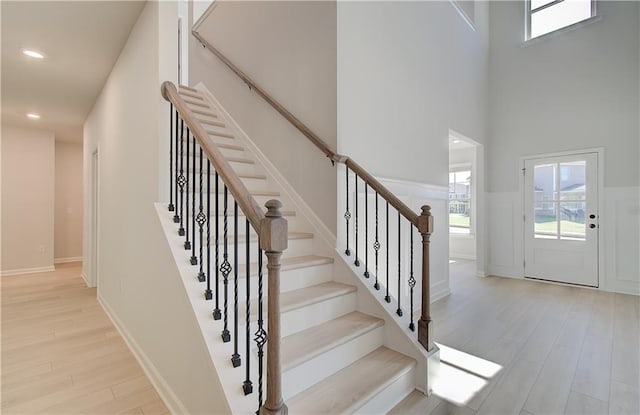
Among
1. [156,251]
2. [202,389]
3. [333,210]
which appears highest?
[333,210]

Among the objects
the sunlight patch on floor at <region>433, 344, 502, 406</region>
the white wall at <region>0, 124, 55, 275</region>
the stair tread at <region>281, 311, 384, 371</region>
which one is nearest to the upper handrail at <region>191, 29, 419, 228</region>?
the stair tread at <region>281, 311, 384, 371</region>

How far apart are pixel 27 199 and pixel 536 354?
7583mm

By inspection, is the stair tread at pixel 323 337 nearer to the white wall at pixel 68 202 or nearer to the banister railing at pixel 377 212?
the banister railing at pixel 377 212

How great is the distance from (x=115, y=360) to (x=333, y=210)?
2.04 meters

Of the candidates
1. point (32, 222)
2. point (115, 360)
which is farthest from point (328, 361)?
point (32, 222)

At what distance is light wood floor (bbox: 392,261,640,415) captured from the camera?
5.96ft

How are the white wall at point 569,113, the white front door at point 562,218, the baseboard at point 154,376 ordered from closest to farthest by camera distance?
the baseboard at point 154,376
the white wall at point 569,113
the white front door at point 562,218

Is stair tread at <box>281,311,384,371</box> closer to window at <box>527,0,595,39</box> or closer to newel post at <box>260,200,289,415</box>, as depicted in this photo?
newel post at <box>260,200,289,415</box>

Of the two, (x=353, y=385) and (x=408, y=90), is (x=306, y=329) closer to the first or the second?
(x=353, y=385)

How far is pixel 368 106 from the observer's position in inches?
112

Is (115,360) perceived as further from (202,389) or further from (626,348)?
(626,348)

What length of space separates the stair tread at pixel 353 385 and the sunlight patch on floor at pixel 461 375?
0.28m

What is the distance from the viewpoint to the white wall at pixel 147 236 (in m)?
1.64

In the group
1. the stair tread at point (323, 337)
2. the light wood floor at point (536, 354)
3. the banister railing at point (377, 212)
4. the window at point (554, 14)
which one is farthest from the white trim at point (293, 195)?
the window at point (554, 14)
